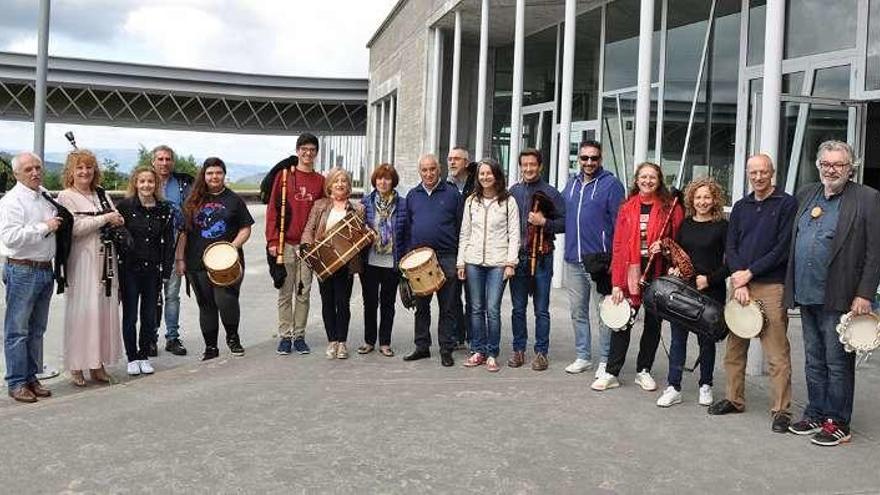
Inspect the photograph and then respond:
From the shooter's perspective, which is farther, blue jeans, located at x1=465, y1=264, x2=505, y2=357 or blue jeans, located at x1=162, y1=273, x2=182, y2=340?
blue jeans, located at x1=162, y1=273, x2=182, y2=340

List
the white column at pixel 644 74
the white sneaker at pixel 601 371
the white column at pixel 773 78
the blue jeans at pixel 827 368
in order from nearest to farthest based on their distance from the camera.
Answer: the blue jeans at pixel 827 368 < the white sneaker at pixel 601 371 < the white column at pixel 773 78 < the white column at pixel 644 74

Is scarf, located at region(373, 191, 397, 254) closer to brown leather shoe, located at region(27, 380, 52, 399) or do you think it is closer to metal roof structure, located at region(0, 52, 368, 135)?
brown leather shoe, located at region(27, 380, 52, 399)

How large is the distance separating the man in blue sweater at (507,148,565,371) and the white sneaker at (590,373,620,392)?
65cm

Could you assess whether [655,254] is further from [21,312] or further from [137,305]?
[21,312]

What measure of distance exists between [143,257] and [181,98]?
33951 mm

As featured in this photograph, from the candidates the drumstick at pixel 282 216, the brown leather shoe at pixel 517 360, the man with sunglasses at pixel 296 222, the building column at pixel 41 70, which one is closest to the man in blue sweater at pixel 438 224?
the brown leather shoe at pixel 517 360

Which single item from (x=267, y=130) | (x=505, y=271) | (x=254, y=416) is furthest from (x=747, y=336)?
(x=267, y=130)

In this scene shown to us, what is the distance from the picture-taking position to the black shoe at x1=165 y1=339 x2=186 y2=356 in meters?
6.66

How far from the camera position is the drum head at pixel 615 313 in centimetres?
523

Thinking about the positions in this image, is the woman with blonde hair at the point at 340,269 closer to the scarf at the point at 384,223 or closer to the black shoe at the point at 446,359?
the scarf at the point at 384,223

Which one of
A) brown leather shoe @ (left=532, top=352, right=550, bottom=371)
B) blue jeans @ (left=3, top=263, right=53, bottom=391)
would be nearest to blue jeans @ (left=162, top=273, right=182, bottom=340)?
blue jeans @ (left=3, top=263, right=53, bottom=391)

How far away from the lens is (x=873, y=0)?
8.41 m

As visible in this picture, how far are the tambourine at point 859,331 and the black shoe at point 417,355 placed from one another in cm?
316

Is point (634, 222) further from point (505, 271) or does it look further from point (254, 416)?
point (254, 416)
